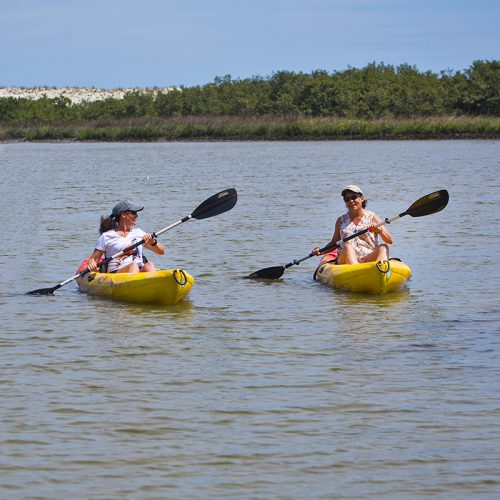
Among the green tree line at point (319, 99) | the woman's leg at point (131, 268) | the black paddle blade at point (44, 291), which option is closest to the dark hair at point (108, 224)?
the woman's leg at point (131, 268)

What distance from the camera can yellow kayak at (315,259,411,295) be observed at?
11.5m

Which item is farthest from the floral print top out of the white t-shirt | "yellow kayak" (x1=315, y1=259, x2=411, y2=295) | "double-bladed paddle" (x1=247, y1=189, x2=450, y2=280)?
the white t-shirt

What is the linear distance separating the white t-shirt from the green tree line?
182 ft

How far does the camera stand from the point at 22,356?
8.91 metres

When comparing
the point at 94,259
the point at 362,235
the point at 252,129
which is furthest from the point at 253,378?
the point at 252,129

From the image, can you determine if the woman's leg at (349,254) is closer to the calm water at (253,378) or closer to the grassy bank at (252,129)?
the calm water at (253,378)

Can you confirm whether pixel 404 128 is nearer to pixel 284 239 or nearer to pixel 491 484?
pixel 284 239

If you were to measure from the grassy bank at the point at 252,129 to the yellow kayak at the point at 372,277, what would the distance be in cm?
4613

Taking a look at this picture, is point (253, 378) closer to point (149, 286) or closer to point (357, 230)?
point (149, 286)

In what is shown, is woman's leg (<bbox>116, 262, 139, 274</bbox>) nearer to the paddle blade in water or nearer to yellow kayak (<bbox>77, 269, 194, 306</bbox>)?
yellow kayak (<bbox>77, 269, 194, 306</bbox>)

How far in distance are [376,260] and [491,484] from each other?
240 inches

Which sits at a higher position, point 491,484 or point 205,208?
point 205,208

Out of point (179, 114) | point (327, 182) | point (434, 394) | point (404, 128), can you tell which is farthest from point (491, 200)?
Answer: point (179, 114)

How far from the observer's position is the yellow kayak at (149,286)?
11.1 metres
